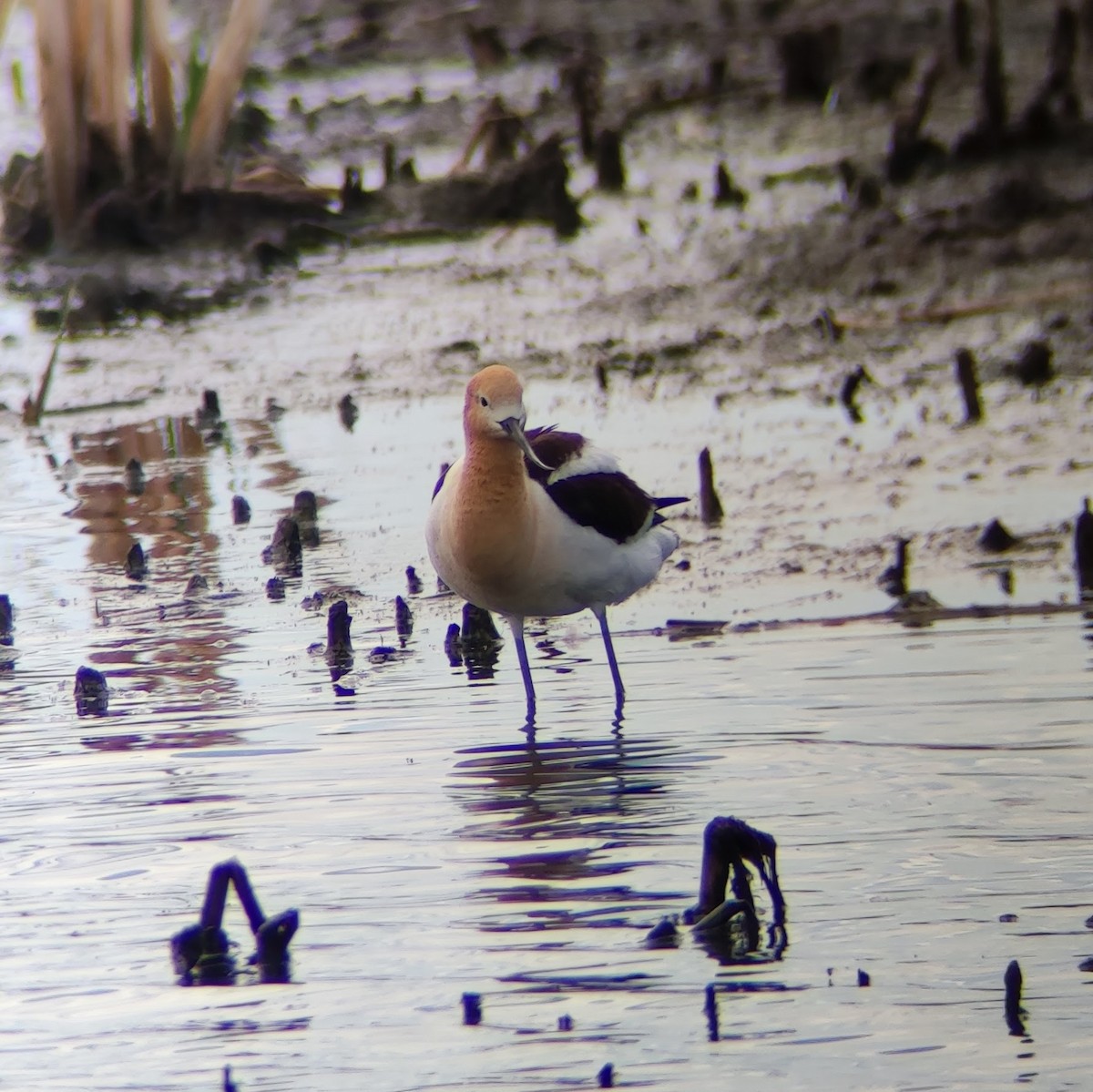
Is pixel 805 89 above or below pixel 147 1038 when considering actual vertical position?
above

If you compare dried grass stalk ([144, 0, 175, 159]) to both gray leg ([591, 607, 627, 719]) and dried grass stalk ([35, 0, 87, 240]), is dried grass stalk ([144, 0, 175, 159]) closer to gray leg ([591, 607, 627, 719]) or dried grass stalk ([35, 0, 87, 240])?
dried grass stalk ([35, 0, 87, 240])

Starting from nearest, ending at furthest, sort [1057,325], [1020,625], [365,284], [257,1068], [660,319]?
[257,1068] < [1020,625] < [1057,325] < [660,319] < [365,284]

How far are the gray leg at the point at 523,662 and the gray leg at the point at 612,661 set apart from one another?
0.22 metres

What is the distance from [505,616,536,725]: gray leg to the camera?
6.22 m

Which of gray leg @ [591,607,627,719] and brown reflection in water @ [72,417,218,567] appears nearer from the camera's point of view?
gray leg @ [591,607,627,719]

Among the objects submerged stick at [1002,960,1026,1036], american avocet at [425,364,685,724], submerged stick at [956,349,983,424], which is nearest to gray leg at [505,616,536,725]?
american avocet at [425,364,685,724]

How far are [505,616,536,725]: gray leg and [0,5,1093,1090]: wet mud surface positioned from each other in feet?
0.20

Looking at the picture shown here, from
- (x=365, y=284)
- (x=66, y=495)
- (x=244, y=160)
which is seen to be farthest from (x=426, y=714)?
(x=244, y=160)

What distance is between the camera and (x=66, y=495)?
923 cm

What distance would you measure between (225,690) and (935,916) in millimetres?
2578

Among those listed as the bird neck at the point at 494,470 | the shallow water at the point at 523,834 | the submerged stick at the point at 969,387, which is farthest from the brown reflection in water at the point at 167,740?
the submerged stick at the point at 969,387

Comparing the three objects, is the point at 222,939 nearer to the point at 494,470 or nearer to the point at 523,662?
the point at 523,662

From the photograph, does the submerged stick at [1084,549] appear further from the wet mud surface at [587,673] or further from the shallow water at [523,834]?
the shallow water at [523,834]

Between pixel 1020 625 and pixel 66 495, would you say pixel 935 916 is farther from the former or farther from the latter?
pixel 66 495
